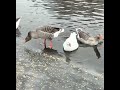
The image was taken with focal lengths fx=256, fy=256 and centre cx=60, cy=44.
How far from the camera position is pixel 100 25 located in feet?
21.0

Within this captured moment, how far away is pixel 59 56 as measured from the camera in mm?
4930

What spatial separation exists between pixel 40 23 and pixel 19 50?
1.59 meters

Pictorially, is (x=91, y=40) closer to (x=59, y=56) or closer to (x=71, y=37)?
(x=71, y=37)

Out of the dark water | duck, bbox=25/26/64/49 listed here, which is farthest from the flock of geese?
the dark water

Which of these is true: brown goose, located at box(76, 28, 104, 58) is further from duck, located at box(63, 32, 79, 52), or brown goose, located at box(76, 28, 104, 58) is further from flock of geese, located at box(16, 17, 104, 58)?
duck, located at box(63, 32, 79, 52)

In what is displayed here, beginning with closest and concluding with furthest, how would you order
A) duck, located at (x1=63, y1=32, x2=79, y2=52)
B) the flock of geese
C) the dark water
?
the dark water → duck, located at (x1=63, y1=32, x2=79, y2=52) → the flock of geese

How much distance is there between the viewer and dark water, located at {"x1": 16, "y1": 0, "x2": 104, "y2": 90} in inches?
151

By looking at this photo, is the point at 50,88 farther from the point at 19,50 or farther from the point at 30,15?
the point at 30,15

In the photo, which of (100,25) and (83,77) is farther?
(100,25)

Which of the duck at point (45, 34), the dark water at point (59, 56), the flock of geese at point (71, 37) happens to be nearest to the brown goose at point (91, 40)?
the flock of geese at point (71, 37)

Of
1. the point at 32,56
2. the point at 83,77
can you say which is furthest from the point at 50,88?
the point at 32,56

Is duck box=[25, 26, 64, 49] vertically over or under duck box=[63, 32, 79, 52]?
over
